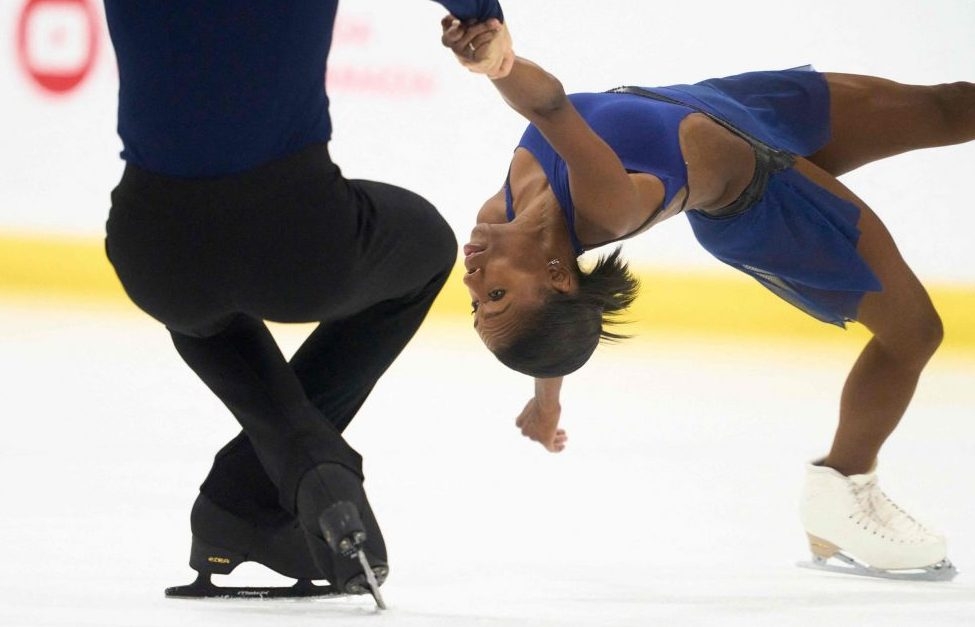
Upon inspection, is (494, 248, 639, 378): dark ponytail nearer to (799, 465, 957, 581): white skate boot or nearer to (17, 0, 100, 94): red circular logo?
(799, 465, 957, 581): white skate boot

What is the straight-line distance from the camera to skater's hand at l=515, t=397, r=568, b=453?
2965mm

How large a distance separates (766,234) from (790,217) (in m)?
0.06

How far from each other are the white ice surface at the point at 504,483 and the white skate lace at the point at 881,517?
154 millimetres

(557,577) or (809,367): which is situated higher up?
(809,367)

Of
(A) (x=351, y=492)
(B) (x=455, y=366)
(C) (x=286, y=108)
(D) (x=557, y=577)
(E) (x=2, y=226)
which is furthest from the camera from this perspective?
(E) (x=2, y=226)

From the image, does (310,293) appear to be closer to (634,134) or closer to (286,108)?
(286,108)

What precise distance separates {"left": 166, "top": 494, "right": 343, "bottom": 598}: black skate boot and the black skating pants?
0.08 ft

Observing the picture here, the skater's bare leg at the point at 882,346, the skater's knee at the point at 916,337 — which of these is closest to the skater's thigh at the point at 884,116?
the skater's bare leg at the point at 882,346

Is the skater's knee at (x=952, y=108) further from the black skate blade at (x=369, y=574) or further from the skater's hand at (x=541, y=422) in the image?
the black skate blade at (x=369, y=574)

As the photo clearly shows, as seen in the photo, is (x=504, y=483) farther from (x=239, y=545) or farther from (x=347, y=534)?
(x=347, y=534)

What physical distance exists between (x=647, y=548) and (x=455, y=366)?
1956mm

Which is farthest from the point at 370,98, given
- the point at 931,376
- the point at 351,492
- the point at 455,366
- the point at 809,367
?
the point at 351,492

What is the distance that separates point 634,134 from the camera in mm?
2684

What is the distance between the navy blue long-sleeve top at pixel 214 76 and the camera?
1.67 meters
